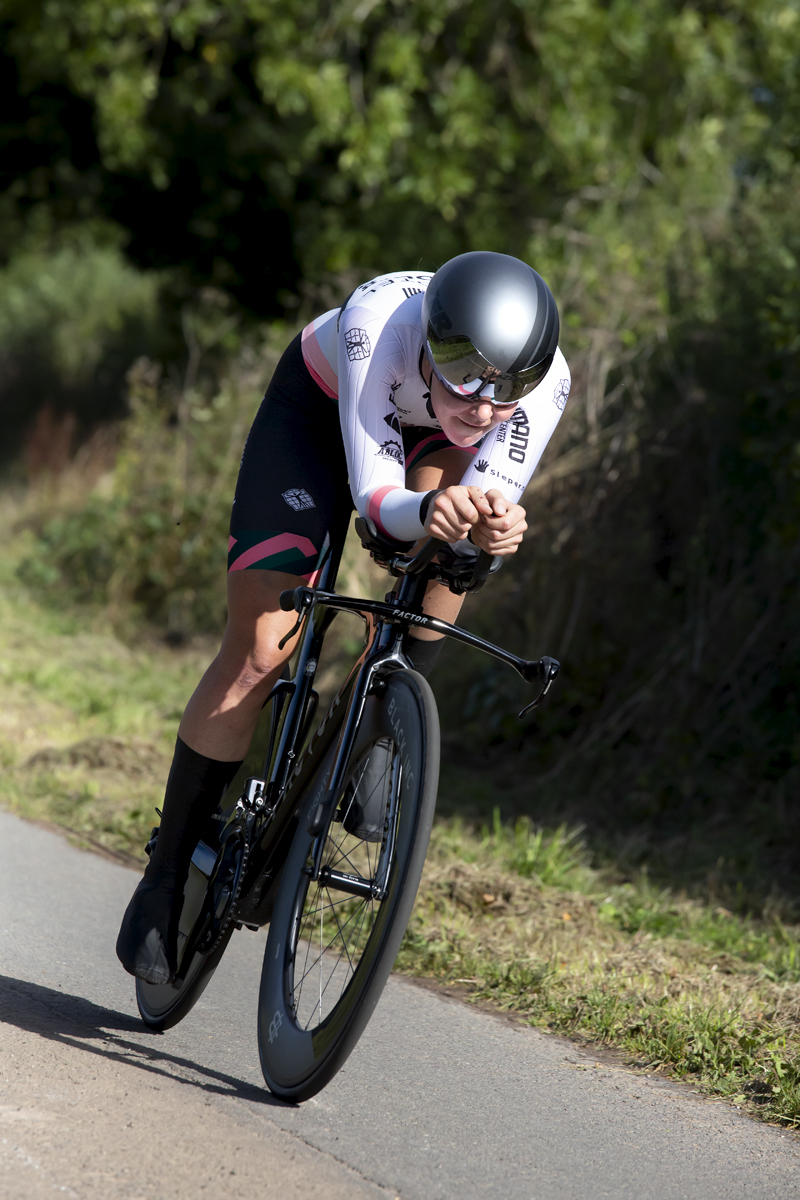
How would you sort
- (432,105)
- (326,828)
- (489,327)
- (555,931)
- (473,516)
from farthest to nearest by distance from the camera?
(432,105), (555,931), (326,828), (489,327), (473,516)

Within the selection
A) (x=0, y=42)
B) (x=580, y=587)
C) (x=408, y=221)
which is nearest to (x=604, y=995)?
(x=580, y=587)

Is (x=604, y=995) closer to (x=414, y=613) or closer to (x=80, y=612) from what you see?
(x=414, y=613)

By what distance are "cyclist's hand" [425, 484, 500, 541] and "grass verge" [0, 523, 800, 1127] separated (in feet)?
5.17

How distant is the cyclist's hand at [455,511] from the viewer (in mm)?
2311

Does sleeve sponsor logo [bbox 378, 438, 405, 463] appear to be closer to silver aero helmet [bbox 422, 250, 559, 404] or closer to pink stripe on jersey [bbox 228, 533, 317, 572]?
silver aero helmet [bbox 422, 250, 559, 404]

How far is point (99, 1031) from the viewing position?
2961 millimetres

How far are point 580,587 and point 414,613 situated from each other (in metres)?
4.16

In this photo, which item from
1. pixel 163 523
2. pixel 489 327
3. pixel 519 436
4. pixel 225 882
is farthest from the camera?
pixel 163 523

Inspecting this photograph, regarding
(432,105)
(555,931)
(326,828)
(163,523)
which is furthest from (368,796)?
(432,105)

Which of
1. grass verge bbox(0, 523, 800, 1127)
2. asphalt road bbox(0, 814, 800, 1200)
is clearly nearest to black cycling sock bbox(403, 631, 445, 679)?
asphalt road bbox(0, 814, 800, 1200)

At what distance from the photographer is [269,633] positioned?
292 centimetres

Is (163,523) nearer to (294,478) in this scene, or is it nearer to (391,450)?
(294,478)

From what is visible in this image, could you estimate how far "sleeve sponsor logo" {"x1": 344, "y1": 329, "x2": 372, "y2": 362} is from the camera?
2.65 meters

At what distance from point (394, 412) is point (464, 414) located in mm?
147
